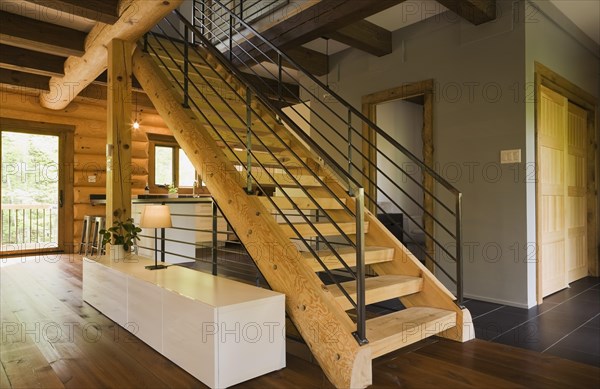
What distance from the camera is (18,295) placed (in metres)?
4.11

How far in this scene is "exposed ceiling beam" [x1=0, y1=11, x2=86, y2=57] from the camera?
4023mm

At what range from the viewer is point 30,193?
7078 millimetres

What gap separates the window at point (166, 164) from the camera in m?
8.51

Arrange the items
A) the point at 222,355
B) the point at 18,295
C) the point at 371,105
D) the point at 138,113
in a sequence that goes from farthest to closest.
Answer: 1. the point at 138,113
2. the point at 371,105
3. the point at 18,295
4. the point at 222,355

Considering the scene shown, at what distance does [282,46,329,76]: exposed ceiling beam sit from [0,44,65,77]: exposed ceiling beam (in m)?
2.92

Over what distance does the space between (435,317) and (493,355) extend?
0.40 metres

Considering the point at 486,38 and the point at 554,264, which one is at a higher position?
the point at 486,38

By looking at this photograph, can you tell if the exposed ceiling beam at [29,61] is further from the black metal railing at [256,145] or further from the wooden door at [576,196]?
the wooden door at [576,196]

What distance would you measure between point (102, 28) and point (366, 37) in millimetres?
2747

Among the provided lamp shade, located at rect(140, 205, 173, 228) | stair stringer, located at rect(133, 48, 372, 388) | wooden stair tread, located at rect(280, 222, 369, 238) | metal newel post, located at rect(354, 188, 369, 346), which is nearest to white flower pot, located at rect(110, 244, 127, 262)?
lamp shade, located at rect(140, 205, 173, 228)

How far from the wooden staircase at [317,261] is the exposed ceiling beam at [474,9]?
6.17 ft

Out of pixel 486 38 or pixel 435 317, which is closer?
pixel 435 317

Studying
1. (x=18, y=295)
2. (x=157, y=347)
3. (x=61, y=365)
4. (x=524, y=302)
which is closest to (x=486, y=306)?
(x=524, y=302)

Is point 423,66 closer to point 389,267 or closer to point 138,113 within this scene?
point 389,267
